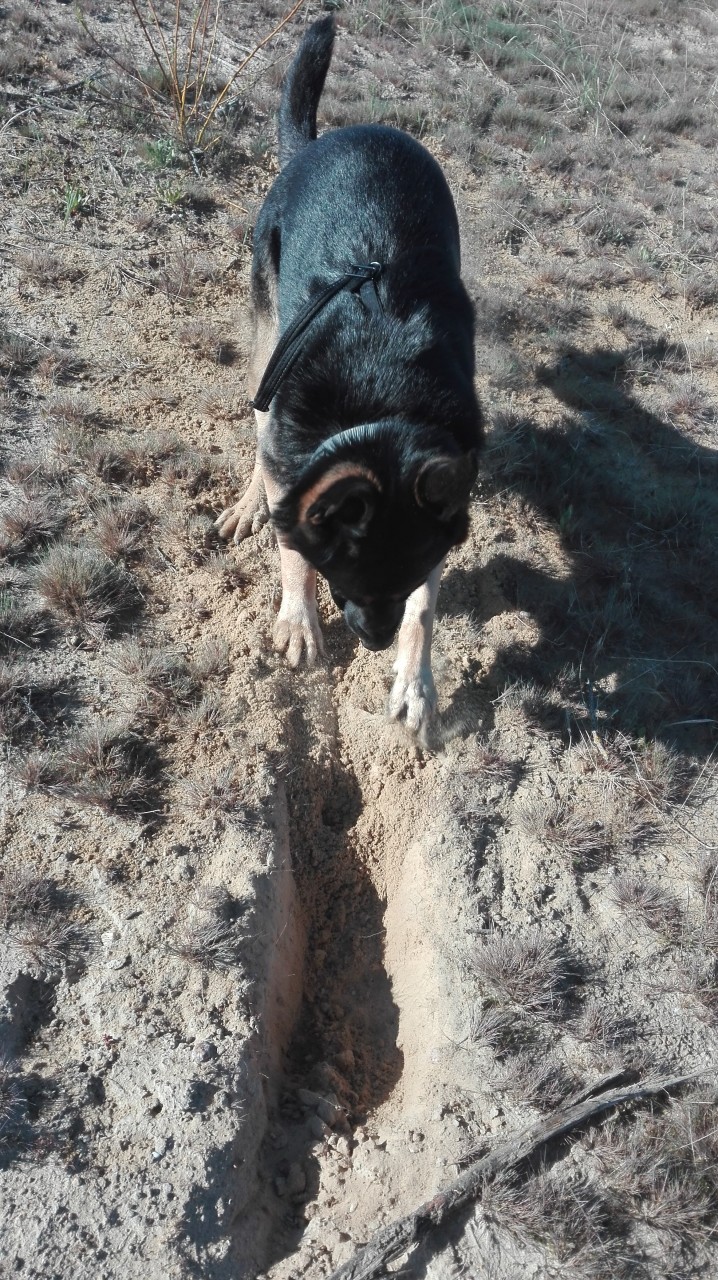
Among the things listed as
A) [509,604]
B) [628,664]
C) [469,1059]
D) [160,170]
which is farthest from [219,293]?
[469,1059]

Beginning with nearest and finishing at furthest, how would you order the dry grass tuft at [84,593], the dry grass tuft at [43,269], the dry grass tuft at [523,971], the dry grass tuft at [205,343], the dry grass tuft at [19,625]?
the dry grass tuft at [523,971] → the dry grass tuft at [19,625] → the dry grass tuft at [84,593] → the dry grass tuft at [205,343] → the dry grass tuft at [43,269]

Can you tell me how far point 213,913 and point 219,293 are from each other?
4.39 meters

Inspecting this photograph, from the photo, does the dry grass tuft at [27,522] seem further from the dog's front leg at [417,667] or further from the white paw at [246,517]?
the dog's front leg at [417,667]

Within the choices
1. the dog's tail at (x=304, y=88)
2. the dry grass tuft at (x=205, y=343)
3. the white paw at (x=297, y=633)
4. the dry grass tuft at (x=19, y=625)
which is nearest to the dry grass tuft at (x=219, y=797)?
the white paw at (x=297, y=633)

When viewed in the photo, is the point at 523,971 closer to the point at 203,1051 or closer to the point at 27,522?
the point at 203,1051

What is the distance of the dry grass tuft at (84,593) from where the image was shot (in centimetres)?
393

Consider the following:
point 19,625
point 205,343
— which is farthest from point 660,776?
point 205,343

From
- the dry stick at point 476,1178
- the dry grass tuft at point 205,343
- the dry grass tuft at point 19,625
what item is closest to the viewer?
the dry stick at point 476,1178

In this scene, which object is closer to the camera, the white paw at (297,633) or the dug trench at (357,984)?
the dug trench at (357,984)

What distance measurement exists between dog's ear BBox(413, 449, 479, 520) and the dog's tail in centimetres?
306

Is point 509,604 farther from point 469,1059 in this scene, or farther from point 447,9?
point 447,9

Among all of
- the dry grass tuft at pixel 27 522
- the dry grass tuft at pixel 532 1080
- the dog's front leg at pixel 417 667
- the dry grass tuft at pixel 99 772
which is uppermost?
the dog's front leg at pixel 417 667

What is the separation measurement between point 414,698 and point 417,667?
0.14m

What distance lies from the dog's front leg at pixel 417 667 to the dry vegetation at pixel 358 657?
0.15m
